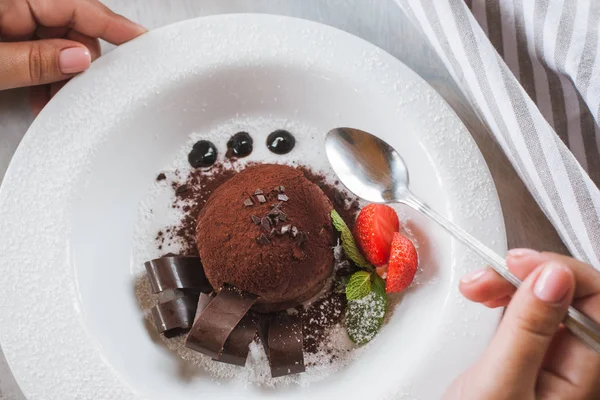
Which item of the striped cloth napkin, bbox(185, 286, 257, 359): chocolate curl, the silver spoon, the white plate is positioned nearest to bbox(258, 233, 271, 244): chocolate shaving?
bbox(185, 286, 257, 359): chocolate curl

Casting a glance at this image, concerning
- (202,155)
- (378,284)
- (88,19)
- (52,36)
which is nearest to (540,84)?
(378,284)

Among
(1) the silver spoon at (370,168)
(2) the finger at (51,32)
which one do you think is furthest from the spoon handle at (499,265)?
(2) the finger at (51,32)

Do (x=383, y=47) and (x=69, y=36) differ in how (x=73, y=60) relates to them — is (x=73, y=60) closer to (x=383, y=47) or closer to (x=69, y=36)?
(x=69, y=36)

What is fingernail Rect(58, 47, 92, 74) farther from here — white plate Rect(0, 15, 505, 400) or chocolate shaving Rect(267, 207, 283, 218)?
chocolate shaving Rect(267, 207, 283, 218)

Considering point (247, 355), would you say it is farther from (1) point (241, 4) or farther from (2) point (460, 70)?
(1) point (241, 4)

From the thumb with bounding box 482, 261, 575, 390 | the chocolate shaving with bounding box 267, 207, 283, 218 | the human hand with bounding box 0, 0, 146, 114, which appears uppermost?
the human hand with bounding box 0, 0, 146, 114

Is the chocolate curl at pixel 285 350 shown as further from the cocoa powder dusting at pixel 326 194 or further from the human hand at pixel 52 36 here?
the human hand at pixel 52 36
